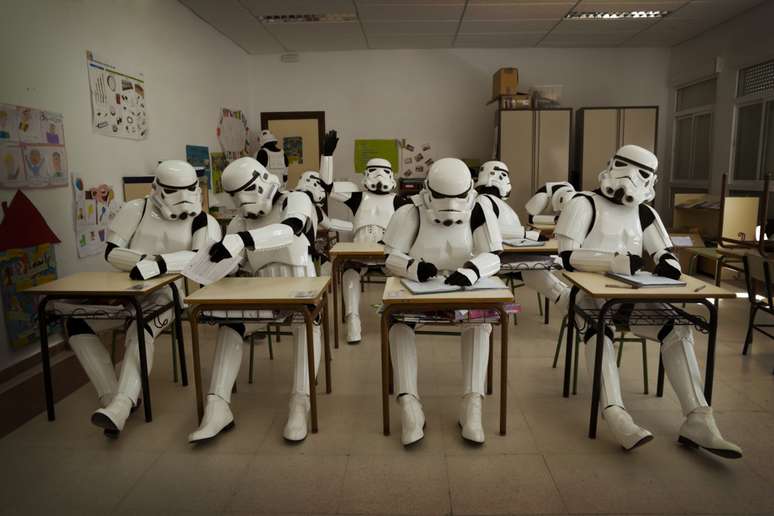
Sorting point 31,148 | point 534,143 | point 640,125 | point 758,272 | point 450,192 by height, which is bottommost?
point 758,272

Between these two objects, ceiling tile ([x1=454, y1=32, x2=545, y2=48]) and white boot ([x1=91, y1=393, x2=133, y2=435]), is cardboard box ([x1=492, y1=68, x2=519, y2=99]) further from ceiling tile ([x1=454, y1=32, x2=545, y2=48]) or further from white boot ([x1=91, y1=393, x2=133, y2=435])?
white boot ([x1=91, y1=393, x2=133, y2=435])

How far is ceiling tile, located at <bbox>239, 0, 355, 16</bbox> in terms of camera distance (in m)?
5.21

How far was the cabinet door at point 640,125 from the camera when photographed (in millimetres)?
6664

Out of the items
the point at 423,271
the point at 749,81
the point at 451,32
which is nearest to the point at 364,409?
the point at 423,271

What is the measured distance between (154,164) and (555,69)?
18.0ft

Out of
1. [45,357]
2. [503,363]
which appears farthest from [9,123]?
[503,363]

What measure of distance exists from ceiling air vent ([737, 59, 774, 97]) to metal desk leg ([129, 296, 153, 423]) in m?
6.12

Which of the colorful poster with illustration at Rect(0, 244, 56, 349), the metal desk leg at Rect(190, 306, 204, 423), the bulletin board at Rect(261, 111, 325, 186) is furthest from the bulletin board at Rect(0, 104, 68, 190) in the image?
the bulletin board at Rect(261, 111, 325, 186)

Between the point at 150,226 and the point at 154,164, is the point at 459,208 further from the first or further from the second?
the point at 154,164

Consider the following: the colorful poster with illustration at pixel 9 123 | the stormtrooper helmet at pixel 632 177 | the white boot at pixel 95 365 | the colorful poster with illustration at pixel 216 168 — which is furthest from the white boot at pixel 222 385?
the colorful poster with illustration at pixel 216 168

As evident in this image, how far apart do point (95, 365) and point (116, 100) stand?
7.43 ft

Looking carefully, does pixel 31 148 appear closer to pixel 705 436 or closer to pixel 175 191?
pixel 175 191

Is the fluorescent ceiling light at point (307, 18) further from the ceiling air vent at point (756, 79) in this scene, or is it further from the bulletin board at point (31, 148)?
the ceiling air vent at point (756, 79)

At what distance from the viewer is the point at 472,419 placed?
2.45 m
